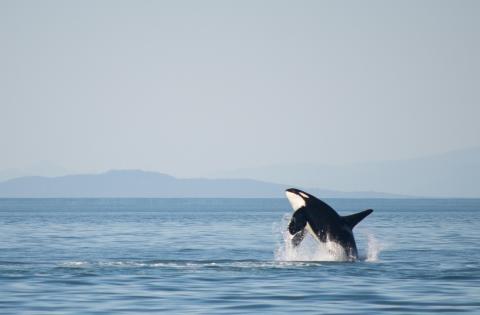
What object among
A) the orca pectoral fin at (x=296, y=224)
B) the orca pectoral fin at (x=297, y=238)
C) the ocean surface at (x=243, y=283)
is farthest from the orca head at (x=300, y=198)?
the ocean surface at (x=243, y=283)

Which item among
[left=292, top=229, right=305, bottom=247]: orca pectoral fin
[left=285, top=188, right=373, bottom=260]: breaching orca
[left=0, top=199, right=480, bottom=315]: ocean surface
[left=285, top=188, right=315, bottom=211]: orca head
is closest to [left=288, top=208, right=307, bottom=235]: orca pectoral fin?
[left=285, top=188, right=373, bottom=260]: breaching orca


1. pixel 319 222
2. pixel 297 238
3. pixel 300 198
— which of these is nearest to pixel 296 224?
pixel 297 238

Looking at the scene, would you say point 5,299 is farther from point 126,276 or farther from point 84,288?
point 126,276

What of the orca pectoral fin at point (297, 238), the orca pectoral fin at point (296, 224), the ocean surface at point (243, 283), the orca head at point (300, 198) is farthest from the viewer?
the orca head at point (300, 198)

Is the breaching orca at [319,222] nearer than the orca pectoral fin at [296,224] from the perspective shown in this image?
No

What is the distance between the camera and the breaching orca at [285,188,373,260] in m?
28.0

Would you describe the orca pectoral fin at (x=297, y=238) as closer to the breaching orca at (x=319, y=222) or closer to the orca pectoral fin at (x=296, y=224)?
the breaching orca at (x=319, y=222)

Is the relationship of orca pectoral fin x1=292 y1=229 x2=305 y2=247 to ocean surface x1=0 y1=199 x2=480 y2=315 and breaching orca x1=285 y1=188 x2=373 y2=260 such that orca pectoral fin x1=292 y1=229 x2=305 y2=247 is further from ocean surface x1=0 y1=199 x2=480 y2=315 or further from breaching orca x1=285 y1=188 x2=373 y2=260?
ocean surface x1=0 y1=199 x2=480 y2=315

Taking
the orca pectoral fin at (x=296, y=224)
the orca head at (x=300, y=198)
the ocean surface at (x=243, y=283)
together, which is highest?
the orca head at (x=300, y=198)

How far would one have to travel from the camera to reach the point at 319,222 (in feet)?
94.0

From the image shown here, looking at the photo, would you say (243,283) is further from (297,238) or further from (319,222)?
(319,222)

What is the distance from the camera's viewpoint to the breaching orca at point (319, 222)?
2797 centimetres

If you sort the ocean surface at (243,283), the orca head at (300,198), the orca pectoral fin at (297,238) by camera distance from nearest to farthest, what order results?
the ocean surface at (243,283), the orca pectoral fin at (297,238), the orca head at (300,198)

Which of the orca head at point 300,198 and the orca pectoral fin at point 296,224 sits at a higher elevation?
the orca head at point 300,198
